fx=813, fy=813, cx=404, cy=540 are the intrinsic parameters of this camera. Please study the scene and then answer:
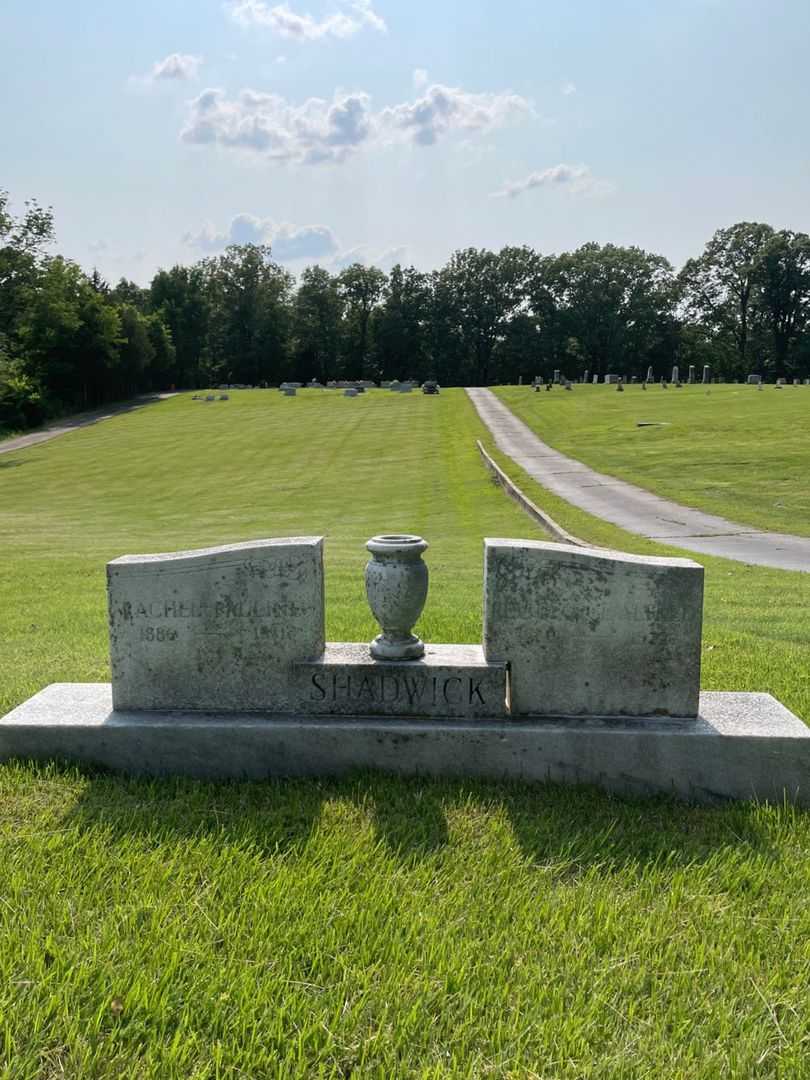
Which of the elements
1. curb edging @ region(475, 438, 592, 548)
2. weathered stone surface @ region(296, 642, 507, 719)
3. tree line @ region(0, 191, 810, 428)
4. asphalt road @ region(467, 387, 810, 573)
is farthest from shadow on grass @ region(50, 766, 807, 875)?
tree line @ region(0, 191, 810, 428)

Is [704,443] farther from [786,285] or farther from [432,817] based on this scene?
[786,285]

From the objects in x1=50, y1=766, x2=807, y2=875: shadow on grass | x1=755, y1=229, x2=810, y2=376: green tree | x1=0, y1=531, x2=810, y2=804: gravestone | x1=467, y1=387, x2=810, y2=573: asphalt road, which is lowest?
x1=467, y1=387, x2=810, y2=573: asphalt road

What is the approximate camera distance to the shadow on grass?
11.9 feet

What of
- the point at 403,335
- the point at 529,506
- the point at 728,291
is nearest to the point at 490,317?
the point at 403,335

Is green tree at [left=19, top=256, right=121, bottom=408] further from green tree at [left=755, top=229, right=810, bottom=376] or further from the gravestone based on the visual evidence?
green tree at [left=755, top=229, right=810, bottom=376]

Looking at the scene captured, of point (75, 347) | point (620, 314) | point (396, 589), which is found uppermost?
point (620, 314)

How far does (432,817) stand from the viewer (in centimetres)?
391

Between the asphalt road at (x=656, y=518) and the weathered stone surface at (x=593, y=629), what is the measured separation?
10055 mm

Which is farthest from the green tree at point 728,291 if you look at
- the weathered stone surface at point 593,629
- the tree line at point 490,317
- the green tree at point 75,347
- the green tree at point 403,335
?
the weathered stone surface at point 593,629

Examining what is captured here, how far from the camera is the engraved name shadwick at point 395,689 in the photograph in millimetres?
4570

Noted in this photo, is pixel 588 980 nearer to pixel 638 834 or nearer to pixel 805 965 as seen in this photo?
pixel 805 965

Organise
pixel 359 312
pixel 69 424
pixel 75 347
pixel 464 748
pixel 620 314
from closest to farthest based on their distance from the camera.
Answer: pixel 464 748, pixel 69 424, pixel 75 347, pixel 620 314, pixel 359 312

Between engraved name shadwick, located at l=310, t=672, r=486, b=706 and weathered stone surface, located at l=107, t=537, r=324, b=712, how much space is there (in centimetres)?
21

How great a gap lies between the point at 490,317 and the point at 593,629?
93856 millimetres
